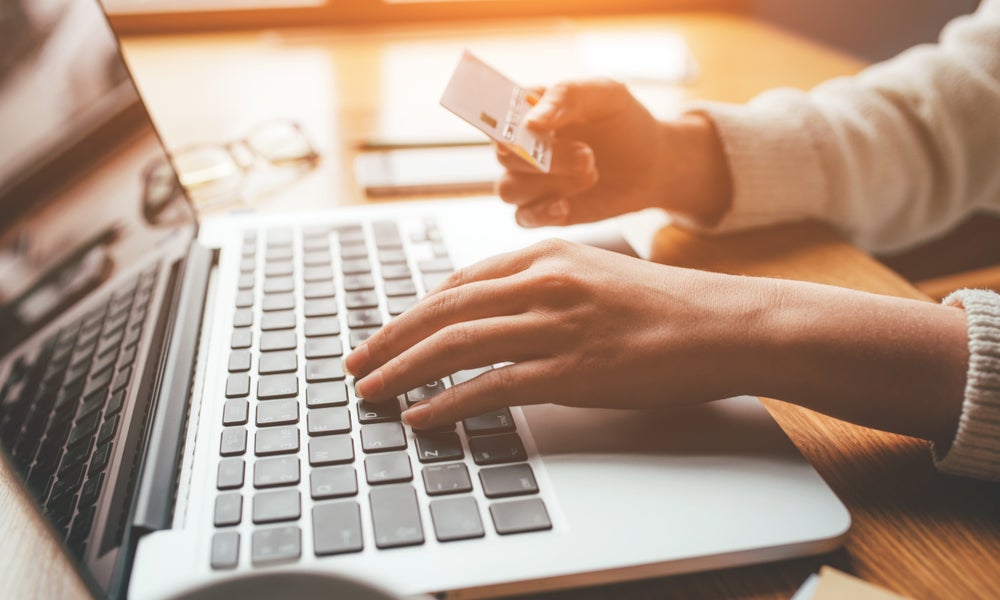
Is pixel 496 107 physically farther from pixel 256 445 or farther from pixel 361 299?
pixel 256 445

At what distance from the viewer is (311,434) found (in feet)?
1.37

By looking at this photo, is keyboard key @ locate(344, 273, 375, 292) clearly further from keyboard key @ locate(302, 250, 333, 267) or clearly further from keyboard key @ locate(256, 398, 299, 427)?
keyboard key @ locate(256, 398, 299, 427)

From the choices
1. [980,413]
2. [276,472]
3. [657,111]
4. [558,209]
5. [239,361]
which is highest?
[657,111]

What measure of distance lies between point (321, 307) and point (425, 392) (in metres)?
0.13

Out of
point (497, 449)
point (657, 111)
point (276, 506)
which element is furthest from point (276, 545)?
point (657, 111)

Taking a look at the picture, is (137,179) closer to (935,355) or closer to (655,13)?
(935,355)

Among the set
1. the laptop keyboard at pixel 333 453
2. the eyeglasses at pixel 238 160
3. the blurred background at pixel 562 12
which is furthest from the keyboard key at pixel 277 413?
the blurred background at pixel 562 12

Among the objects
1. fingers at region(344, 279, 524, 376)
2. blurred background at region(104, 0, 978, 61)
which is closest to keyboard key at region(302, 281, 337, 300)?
fingers at region(344, 279, 524, 376)

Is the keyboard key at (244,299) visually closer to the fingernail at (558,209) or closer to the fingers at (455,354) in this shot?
the fingers at (455,354)

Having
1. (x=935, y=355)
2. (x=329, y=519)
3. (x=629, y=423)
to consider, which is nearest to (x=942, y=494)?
(x=935, y=355)

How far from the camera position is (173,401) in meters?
0.44

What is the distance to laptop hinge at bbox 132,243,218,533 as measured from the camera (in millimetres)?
371

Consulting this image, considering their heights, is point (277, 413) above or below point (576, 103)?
below

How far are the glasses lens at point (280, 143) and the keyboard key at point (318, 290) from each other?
29 cm
